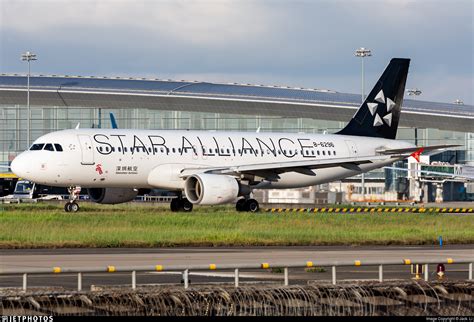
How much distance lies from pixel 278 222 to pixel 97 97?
73038mm

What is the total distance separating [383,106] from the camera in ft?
209

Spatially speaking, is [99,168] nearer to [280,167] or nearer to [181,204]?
[181,204]

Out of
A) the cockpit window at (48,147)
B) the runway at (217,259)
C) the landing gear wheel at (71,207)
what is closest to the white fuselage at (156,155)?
the cockpit window at (48,147)

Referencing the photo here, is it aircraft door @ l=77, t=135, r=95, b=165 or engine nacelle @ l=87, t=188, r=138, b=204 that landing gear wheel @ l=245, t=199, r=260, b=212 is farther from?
aircraft door @ l=77, t=135, r=95, b=165

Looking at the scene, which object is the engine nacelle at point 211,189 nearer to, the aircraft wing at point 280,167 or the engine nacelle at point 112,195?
the aircraft wing at point 280,167

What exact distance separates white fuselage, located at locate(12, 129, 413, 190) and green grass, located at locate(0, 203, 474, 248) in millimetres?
4553

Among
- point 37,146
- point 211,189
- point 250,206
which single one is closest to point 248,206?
point 250,206

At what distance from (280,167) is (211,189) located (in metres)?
4.78

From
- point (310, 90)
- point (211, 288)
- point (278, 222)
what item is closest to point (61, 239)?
point (278, 222)

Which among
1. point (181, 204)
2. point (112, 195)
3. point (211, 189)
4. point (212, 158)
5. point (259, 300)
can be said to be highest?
point (212, 158)

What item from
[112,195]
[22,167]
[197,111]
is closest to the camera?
[22,167]

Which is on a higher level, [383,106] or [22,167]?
[383,106]

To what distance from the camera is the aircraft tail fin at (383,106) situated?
63812mm

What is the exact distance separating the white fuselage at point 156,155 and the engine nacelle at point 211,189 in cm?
159
